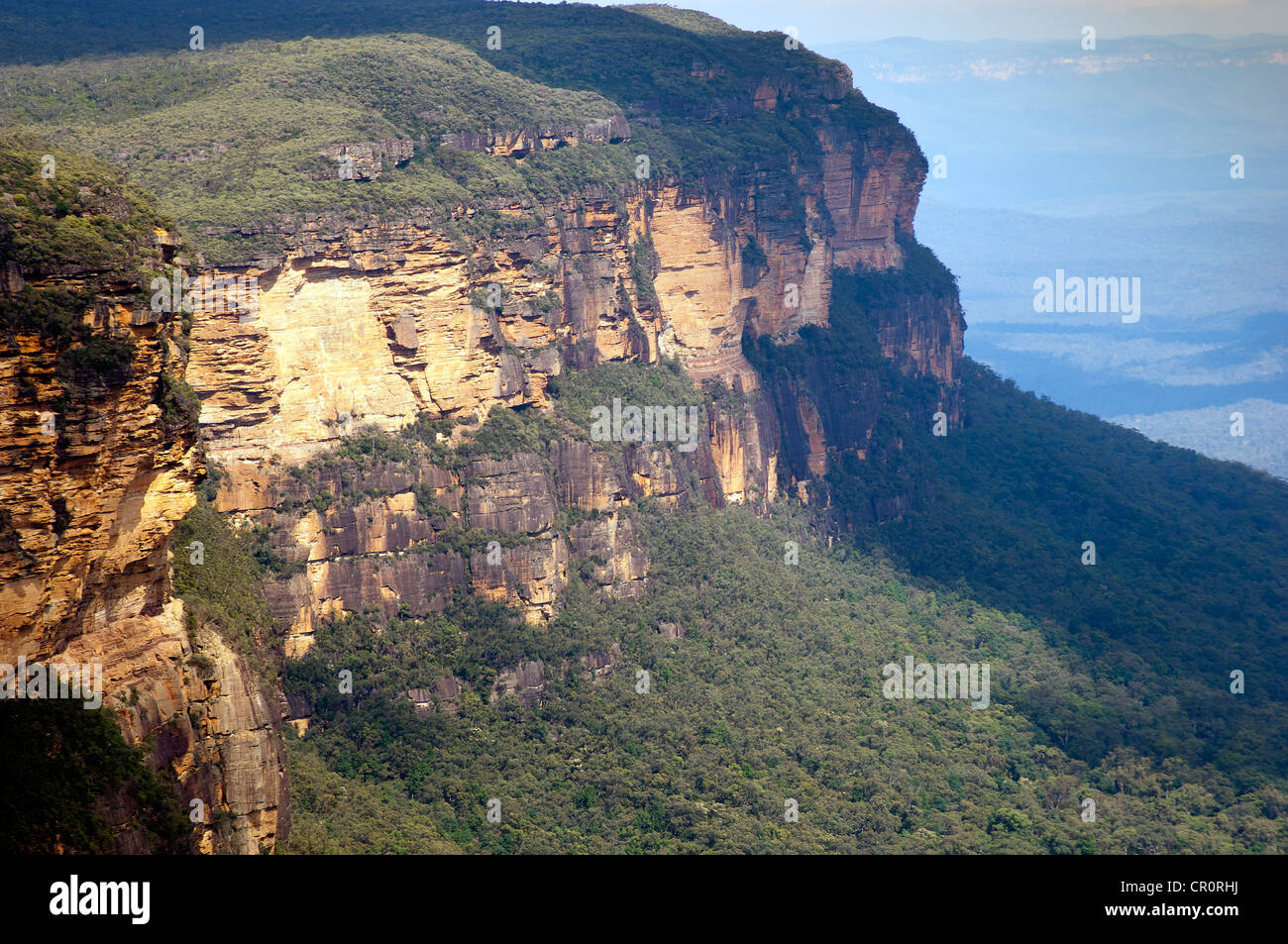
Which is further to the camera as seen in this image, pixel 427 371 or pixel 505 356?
pixel 505 356

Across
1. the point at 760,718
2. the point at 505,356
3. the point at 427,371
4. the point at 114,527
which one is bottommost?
the point at 760,718

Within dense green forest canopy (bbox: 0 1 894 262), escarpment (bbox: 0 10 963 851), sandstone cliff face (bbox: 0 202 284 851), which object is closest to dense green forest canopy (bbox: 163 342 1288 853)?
escarpment (bbox: 0 10 963 851)

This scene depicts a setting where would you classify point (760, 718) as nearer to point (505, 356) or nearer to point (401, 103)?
point (505, 356)

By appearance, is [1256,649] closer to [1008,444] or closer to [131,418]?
[1008,444]

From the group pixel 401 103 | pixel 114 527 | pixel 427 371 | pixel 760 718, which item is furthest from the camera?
pixel 401 103

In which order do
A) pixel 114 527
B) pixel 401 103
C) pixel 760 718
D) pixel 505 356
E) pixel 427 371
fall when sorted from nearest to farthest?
pixel 114 527, pixel 427 371, pixel 505 356, pixel 760 718, pixel 401 103

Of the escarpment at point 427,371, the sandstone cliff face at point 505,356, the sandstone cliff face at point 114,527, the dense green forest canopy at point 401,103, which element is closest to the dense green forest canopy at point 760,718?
the escarpment at point 427,371

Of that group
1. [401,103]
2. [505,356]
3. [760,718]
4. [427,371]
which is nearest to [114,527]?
[427,371]

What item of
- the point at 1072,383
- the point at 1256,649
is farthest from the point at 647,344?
the point at 1072,383

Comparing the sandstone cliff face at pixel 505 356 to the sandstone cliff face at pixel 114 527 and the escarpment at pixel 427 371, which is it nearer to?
the escarpment at pixel 427 371
